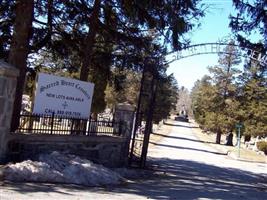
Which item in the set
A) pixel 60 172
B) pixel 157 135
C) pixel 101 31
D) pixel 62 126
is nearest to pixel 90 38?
pixel 101 31

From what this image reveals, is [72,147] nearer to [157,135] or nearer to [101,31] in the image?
[101,31]

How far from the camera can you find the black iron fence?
1301cm

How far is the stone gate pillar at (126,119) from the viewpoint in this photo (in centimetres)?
1691

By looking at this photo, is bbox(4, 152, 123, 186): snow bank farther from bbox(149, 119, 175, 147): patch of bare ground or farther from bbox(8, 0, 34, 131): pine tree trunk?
bbox(149, 119, 175, 147): patch of bare ground

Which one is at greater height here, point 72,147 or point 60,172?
point 72,147

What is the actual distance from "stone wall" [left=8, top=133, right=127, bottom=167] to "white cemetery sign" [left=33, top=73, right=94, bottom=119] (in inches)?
29.5

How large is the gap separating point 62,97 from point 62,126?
801 millimetres

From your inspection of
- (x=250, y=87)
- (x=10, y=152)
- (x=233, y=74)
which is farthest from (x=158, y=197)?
(x=233, y=74)

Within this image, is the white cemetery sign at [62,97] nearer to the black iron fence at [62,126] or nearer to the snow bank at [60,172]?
the black iron fence at [62,126]

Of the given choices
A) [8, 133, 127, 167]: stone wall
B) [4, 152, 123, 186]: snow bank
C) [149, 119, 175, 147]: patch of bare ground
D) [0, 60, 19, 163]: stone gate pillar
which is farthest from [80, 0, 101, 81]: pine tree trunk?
[149, 119, 175, 147]: patch of bare ground

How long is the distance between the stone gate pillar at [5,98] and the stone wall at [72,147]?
282mm

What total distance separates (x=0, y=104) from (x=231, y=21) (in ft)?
33.4

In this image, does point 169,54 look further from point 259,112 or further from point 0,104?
point 259,112

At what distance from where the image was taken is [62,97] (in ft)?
46.0
